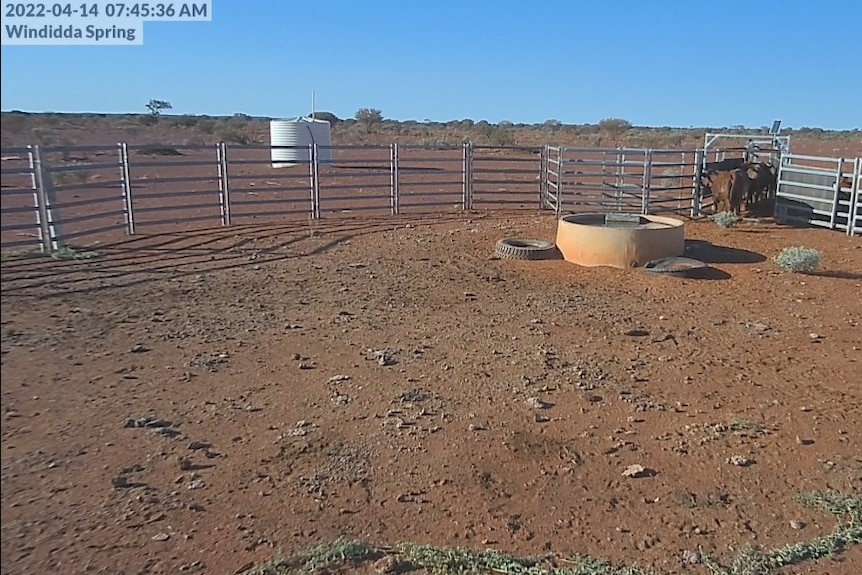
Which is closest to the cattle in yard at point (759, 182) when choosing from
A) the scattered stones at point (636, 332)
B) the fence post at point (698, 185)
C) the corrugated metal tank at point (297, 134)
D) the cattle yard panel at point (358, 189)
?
the fence post at point (698, 185)

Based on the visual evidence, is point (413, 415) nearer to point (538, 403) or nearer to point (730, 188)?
point (538, 403)

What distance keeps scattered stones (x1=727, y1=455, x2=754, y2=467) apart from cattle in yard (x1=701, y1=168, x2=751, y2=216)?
10.1 m

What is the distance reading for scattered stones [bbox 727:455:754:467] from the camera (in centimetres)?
410

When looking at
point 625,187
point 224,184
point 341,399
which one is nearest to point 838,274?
point 625,187

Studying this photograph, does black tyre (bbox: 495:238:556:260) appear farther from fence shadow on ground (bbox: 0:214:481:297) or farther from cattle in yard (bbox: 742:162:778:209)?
cattle in yard (bbox: 742:162:778:209)

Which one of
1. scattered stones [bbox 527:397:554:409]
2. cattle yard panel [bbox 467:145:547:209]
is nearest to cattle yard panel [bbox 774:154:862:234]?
cattle yard panel [bbox 467:145:547:209]

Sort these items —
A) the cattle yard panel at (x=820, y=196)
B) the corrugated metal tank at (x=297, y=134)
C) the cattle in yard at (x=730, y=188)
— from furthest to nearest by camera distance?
1. the corrugated metal tank at (x=297, y=134)
2. the cattle in yard at (x=730, y=188)
3. the cattle yard panel at (x=820, y=196)

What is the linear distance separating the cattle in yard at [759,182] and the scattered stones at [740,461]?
1058 cm

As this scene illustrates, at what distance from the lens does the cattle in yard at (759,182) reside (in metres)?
13.6

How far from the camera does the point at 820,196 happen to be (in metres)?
12.8

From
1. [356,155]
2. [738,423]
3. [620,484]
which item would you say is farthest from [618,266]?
[356,155]

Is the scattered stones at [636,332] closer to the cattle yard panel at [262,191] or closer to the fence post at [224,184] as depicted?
the cattle yard panel at [262,191]

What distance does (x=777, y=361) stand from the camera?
582cm

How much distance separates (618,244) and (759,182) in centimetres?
591
